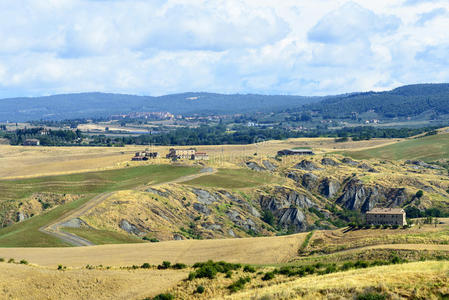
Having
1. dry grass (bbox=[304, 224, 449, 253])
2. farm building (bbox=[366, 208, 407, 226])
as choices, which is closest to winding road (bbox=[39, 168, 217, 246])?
dry grass (bbox=[304, 224, 449, 253])

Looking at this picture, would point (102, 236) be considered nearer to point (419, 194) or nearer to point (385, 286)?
point (385, 286)

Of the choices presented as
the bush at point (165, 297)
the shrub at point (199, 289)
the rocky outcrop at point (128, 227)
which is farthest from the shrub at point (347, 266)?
the rocky outcrop at point (128, 227)

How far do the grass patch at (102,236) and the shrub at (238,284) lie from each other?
4892 centimetres

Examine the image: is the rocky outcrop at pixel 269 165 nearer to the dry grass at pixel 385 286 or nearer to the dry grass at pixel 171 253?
the dry grass at pixel 171 253

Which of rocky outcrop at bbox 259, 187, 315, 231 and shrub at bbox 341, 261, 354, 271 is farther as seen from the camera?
rocky outcrop at bbox 259, 187, 315, 231

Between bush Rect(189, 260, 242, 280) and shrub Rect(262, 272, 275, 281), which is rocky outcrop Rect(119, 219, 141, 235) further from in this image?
shrub Rect(262, 272, 275, 281)

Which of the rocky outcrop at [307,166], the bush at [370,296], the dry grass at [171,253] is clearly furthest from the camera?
the rocky outcrop at [307,166]

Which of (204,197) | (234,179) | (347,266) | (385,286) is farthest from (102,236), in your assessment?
(385,286)

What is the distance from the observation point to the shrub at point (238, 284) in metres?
52.0

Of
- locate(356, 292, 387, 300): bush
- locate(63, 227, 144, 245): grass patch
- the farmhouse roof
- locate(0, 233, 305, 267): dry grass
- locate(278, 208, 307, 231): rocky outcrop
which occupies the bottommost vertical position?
locate(278, 208, 307, 231): rocky outcrop

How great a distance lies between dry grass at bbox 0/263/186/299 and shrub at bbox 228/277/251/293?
17.1 feet

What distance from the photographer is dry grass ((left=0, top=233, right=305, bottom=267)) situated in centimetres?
7694

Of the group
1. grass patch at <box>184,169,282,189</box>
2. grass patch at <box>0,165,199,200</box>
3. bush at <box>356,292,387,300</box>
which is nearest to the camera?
bush at <box>356,292,387,300</box>

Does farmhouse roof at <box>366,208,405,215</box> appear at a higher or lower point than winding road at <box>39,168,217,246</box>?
lower
